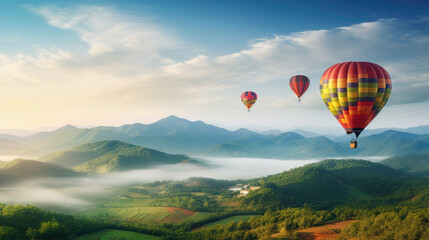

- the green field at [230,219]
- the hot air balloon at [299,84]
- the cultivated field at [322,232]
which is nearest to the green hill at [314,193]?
the green field at [230,219]

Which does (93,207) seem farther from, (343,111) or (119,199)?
(343,111)

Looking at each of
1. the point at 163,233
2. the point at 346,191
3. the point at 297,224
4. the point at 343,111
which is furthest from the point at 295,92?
the point at 346,191

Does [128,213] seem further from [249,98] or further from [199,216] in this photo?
[249,98]

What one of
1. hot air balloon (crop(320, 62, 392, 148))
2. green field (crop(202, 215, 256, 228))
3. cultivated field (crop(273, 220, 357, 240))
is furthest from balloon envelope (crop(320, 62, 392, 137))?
green field (crop(202, 215, 256, 228))

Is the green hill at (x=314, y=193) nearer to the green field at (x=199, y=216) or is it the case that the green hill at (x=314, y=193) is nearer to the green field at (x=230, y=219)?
the green field at (x=230, y=219)

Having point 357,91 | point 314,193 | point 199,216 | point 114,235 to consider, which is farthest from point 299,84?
point 314,193

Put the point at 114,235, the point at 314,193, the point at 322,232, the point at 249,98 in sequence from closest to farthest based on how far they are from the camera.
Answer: the point at 322,232 → the point at 114,235 → the point at 249,98 → the point at 314,193
